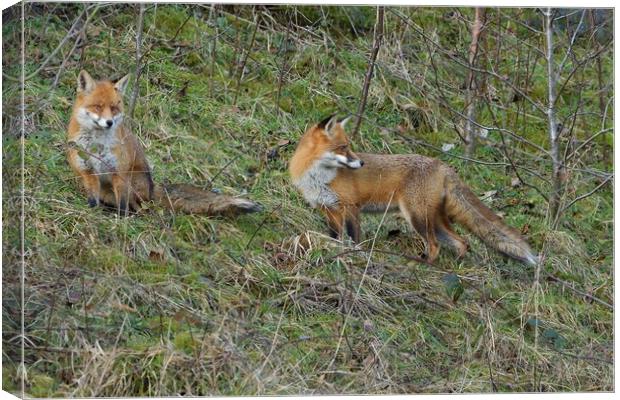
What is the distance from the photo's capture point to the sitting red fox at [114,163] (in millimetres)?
6961

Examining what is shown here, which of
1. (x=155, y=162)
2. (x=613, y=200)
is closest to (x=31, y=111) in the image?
(x=155, y=162)

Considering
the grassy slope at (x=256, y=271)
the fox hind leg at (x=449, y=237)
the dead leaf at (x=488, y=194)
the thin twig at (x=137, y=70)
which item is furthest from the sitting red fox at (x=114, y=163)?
the dead leaf at (x=488, y=194)

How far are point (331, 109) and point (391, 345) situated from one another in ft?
6.67

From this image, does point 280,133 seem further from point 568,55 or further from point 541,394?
point 541,394

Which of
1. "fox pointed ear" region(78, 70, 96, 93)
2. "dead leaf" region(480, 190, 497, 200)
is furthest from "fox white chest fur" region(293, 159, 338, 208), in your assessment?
"fox pointed ear" region(78, 70, 96, 93)

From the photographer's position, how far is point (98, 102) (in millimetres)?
6934

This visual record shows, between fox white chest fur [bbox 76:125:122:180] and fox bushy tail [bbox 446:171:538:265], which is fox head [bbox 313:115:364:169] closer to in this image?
fox bushy tail [bbox 446:171:538:265]

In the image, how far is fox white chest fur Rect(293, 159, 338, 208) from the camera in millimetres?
7977

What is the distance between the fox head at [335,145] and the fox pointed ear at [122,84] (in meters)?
1.44

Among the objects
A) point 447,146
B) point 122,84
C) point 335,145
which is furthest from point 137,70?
point 447,146

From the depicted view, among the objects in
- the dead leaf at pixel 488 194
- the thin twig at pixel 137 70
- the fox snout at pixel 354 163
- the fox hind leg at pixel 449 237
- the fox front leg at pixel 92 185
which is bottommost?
the fox hind leg at pixel 449 237

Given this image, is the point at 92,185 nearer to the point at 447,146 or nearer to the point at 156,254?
the point at 156,254

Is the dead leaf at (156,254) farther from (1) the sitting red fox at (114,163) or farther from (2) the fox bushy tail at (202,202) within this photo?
(2) the fox bushy tail at (202,202)

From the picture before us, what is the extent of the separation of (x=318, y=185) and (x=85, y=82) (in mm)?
1932
